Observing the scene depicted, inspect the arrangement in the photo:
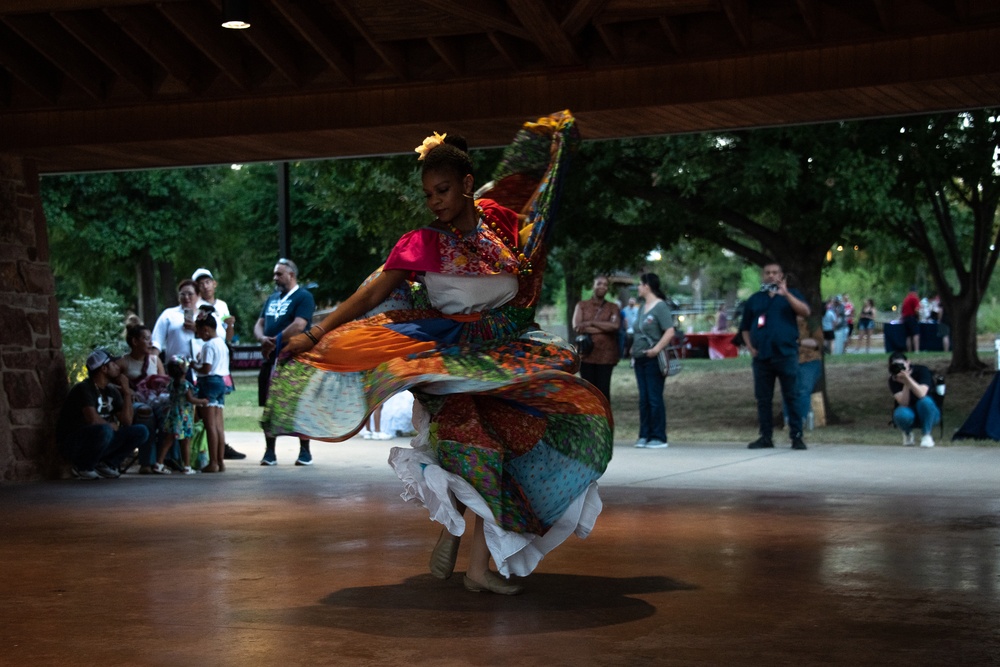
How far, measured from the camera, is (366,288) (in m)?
5.67

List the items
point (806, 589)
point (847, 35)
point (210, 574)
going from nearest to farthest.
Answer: point (806, 589) < point (210, 574) < point (847, 35)

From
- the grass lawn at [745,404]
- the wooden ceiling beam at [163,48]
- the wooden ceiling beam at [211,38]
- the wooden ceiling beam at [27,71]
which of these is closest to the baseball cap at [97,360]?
the wooden ceiling beam at [27,71]

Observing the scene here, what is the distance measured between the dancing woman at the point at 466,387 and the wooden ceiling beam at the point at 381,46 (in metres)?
3.78

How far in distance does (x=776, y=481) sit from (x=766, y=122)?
9.18 feet

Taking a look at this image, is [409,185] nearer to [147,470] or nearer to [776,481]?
[147,470]

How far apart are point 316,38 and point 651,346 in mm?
5363

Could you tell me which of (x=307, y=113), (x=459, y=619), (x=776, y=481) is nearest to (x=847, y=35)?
(x=776, y=481)

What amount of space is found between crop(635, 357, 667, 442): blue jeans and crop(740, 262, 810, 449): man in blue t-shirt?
1.00 meters

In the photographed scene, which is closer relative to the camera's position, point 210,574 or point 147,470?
point 210,574

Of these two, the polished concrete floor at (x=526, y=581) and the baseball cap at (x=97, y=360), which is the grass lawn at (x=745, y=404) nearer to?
the polished concrete floor at (x=526, y=581)

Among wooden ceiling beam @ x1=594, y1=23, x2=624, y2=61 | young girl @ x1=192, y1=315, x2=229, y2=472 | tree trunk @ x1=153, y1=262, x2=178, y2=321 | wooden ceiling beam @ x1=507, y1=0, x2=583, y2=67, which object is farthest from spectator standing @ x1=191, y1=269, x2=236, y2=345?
tree trunk @ x1=153, y1=262, x2=178, y2=321

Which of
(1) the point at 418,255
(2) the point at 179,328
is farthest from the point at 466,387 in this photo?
(2) the point at 179,328

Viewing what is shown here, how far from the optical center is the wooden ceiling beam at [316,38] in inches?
366

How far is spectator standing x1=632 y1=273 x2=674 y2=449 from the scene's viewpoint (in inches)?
531
